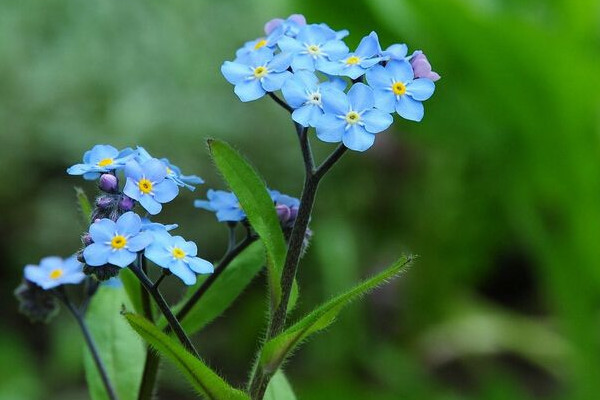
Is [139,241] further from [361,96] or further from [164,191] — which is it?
[361,96]

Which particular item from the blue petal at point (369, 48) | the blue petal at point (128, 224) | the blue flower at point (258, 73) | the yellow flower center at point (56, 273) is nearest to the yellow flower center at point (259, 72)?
the blue flower at point (258, 73)

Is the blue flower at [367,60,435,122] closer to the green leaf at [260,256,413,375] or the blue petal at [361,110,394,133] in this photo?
the blue petal at [361,110,394,133]

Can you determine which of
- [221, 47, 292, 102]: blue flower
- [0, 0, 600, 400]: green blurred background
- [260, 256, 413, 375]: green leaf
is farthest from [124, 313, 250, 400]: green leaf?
[0, 0, 600, 400]: green blurred background

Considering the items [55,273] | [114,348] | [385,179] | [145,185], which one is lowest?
[385,179]

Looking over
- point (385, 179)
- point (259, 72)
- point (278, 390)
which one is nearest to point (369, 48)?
point (259, 72)

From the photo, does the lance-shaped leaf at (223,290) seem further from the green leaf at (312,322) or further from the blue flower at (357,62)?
Answer: the blue flower at (357,62)

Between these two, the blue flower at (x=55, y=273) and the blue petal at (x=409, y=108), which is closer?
the blue petal at (x=409, y=108)

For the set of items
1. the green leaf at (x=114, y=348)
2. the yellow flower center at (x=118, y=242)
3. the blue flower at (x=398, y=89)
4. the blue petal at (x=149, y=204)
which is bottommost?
the green leaf at (x=114, y=348)

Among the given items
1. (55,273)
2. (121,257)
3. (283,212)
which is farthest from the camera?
(55,273)
